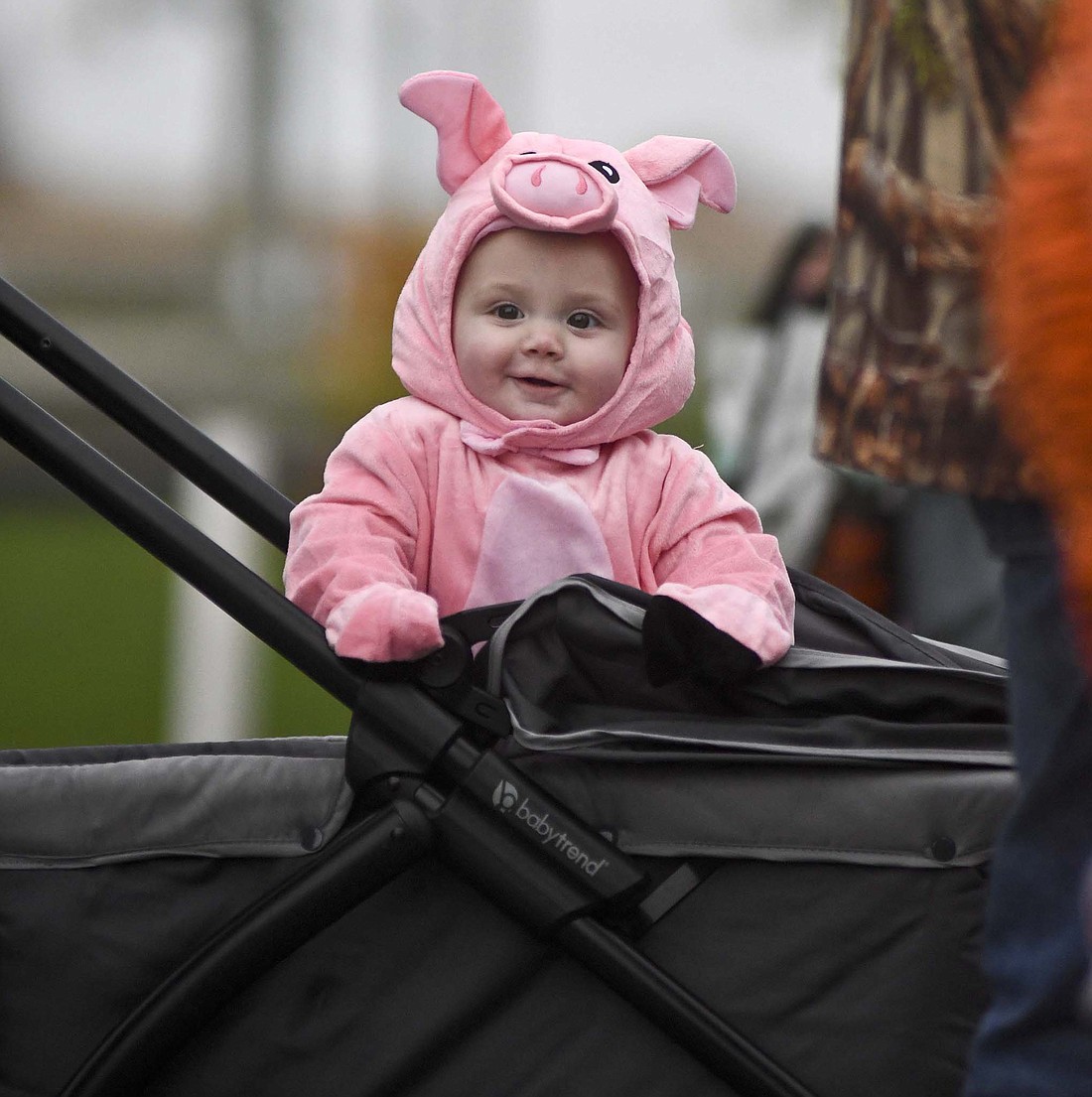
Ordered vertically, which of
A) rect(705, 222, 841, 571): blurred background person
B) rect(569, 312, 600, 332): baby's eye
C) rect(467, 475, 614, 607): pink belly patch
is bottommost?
rect(705, 222, 841, 571): blurred background person

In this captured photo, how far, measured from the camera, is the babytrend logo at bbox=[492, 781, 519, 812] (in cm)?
118

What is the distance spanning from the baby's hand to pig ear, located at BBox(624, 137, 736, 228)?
1.91 feet

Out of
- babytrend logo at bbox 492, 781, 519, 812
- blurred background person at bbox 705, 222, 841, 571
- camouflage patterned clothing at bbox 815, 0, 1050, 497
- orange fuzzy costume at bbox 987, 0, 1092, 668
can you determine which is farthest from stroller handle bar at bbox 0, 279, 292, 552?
blurred background person at bbox 705, 222, 841, 571

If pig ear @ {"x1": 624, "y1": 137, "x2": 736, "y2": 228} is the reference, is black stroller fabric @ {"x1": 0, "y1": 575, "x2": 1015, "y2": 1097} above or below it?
below

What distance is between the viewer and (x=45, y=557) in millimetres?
4375

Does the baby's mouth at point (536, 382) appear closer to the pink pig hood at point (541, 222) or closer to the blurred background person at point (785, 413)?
the pink pig hood at point (541, 222)

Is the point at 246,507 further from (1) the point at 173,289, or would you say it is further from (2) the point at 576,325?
(1) the point at 173,289

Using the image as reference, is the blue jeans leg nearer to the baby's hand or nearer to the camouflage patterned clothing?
the camouflage patterned clothing

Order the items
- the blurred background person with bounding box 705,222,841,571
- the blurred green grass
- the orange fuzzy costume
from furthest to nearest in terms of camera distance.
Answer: the blurred green grass
the blurred background person with bounding box 705,222,841,571
the orange fuzzy costume

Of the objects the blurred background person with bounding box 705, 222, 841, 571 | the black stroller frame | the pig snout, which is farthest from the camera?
the blurred background person with bounding box 705, 222, 841, 571

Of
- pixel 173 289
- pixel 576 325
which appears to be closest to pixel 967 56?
pixel 576 325

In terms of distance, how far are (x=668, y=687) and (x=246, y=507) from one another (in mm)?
501

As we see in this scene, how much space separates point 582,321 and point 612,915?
23.3 inches

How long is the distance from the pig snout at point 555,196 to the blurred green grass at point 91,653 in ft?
9.10
